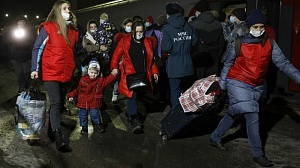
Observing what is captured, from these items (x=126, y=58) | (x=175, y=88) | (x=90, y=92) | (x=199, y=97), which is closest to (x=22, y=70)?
(x=90, y=92)

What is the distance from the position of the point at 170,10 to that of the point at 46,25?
197 centimetres

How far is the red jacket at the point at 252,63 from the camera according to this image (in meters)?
3.92

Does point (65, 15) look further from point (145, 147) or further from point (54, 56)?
point (145, 147)

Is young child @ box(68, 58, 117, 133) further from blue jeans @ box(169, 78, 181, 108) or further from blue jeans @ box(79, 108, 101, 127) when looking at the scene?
blue jeans @ box(169, 78, 181, 108)

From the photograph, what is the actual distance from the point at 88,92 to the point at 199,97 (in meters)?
1.72

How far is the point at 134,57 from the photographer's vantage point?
16.9ft

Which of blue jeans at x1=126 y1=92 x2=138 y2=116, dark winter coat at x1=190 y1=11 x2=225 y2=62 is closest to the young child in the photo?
blue jeans at x1=126 y1=92 x2=138 y2=116

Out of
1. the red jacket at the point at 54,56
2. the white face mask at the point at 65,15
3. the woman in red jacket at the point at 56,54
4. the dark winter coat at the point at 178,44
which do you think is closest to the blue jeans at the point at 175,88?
the dark winter coat at the point at 178,44

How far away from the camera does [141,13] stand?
1284cm

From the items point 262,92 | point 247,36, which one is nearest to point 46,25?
point 247,36

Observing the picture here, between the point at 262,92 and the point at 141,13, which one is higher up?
the point at 141,13

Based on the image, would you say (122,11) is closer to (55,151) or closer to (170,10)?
(170,10)

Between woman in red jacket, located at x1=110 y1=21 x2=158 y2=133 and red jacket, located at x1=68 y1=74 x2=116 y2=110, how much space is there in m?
0.26

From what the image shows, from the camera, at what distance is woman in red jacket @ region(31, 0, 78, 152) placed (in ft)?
13.6
